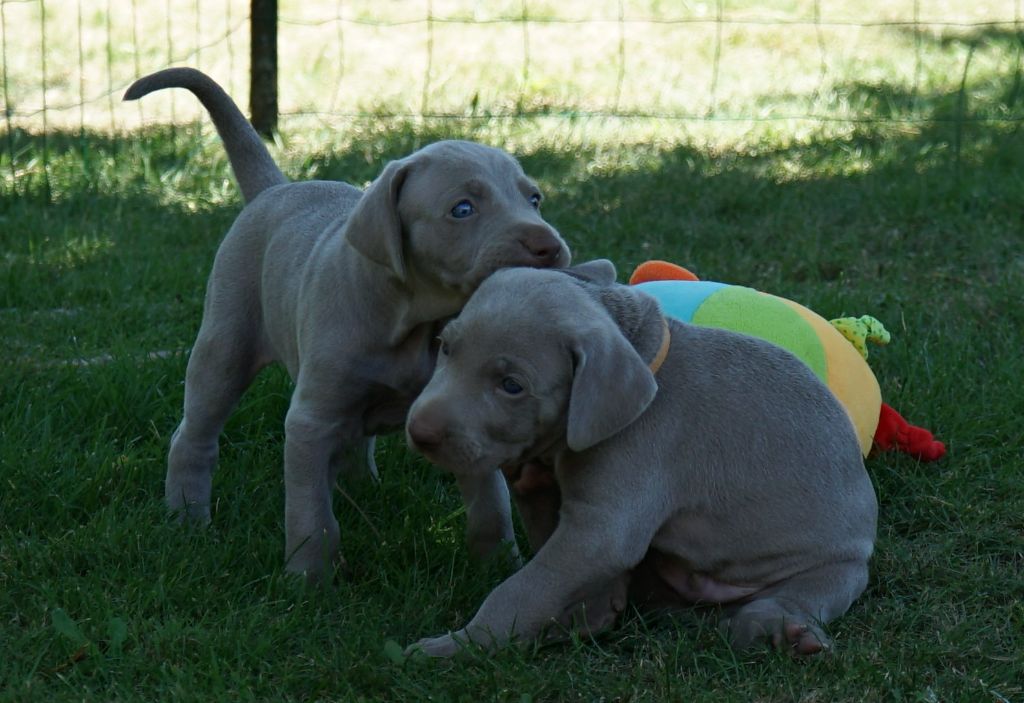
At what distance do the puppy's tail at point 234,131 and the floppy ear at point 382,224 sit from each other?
1.00 meters

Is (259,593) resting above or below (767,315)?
below

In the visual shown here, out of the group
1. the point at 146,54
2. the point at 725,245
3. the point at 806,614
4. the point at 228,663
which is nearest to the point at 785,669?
the point at 806,614

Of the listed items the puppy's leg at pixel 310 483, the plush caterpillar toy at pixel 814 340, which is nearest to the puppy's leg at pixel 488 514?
the puppy's leg at pixel 310 483

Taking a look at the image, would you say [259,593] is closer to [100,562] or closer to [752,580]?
[100,562]

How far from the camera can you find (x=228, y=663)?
10.3 feet

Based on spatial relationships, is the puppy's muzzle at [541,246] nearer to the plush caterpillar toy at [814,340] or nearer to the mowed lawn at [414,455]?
the mowed lawn at [414,455]

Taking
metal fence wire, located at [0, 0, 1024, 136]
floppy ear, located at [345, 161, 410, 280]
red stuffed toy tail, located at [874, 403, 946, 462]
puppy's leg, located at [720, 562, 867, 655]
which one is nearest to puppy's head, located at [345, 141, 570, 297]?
floppy ear, located at [345, 161, 410, 280]

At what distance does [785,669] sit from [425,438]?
0.98m

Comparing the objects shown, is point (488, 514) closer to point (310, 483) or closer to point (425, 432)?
point (310, 483)

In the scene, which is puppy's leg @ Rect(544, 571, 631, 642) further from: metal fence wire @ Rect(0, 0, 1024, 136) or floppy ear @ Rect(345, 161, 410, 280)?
metal fence wire @ Rect(0, 0, 1024, 136)

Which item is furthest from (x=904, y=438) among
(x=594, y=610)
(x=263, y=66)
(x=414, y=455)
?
(x=263, y=66)

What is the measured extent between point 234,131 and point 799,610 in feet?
7.59

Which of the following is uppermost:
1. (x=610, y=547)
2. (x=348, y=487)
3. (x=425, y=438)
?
(x=425, y=438)

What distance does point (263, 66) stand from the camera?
27.1ft
